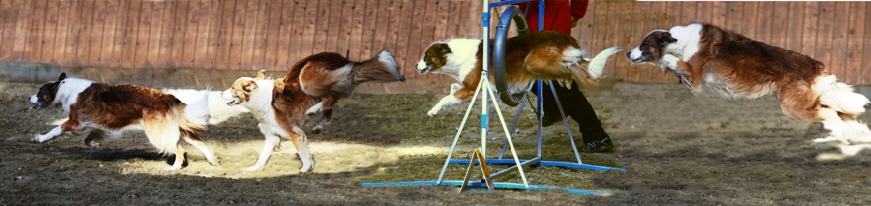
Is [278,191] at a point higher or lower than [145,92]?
lower

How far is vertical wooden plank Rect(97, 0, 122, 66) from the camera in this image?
1398 centimetres

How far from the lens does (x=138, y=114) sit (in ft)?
22.7

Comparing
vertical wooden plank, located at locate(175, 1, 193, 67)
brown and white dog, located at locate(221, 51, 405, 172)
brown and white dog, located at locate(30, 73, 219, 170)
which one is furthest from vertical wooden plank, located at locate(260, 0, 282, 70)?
brown and white dog, located at locate(221, 51, 405, 172)

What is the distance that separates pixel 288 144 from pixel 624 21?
6.01 metres

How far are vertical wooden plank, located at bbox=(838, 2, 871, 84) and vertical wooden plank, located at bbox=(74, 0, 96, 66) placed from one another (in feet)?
36.2

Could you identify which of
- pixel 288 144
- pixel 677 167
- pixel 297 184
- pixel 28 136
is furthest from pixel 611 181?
pixel 28 136

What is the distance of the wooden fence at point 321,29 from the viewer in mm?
11539

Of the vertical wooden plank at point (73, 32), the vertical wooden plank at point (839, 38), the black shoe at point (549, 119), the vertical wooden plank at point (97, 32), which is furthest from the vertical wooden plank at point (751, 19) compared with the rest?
the vertical wooden plank at point (73, 32)

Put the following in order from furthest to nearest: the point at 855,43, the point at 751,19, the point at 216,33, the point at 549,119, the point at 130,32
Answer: the point at 130,32 → the point at 216,33 → the point at 751,19 → the point at 855,43 → the point at 549,119

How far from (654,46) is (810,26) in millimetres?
6772

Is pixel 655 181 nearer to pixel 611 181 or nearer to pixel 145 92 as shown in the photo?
pixel 611 181

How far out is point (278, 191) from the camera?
606 centimetres

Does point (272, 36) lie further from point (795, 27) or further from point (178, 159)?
point (795, 27)

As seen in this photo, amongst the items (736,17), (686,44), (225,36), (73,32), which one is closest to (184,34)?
(225,36)
